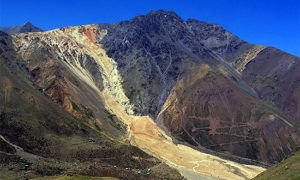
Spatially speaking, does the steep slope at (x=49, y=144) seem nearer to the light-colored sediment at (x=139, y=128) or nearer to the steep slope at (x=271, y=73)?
the light-colored sediment at (x=139, y=128)

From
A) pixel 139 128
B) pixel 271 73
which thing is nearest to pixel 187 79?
pixel 139 128

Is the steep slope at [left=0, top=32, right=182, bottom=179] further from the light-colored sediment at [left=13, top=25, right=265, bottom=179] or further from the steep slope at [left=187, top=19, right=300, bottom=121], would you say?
the steep slope at [left=187, top=19, right=300, bottom=121]

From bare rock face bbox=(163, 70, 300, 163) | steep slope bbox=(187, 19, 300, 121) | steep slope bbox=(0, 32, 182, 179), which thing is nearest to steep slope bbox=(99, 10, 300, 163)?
bare rock face bbox=(163, 70, 300, 163)

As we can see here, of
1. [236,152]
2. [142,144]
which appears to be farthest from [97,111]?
[236,152]

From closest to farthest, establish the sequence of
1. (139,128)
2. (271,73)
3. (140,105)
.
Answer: (139,128) → (140,105) → (271,73)

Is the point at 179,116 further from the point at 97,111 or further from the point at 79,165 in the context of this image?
the point at 79,165

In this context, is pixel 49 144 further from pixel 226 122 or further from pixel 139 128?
pixel 226 122

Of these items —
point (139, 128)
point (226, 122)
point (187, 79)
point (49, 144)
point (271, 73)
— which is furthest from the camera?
point (271, 73)

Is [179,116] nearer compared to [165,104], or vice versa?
[179,116]
